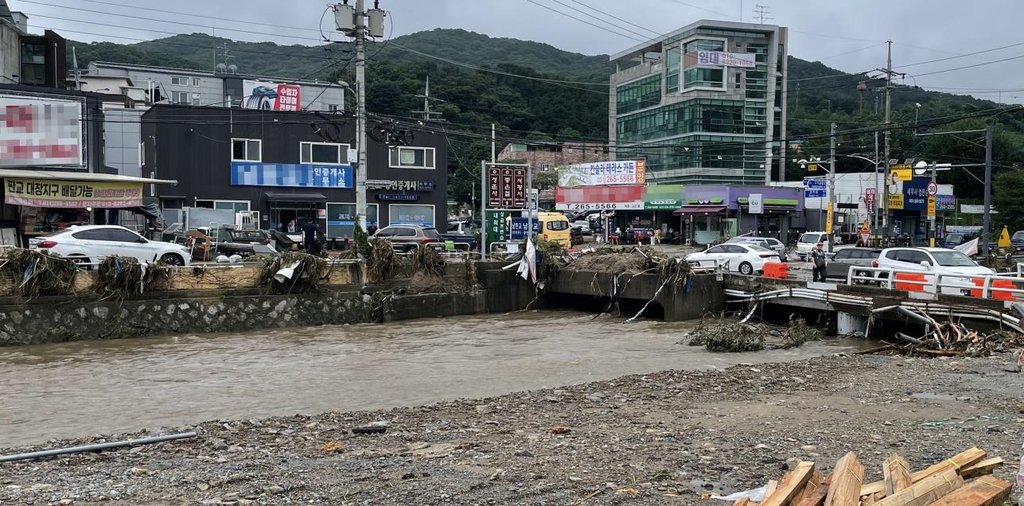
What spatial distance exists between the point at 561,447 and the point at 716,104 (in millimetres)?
73427

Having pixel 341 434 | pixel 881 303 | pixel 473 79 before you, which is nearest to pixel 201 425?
pixel 341 434

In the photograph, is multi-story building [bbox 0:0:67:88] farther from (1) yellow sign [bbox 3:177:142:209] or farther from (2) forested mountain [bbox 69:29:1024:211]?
(1) yellow sign [bbox 3:177:142:209]

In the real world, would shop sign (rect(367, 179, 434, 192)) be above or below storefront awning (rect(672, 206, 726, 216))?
above

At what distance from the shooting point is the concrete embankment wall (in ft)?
68.0

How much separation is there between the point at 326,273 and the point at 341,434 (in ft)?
49.0

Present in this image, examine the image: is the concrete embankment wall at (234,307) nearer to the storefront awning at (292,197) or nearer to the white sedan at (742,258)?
the white sedan at (742,258)

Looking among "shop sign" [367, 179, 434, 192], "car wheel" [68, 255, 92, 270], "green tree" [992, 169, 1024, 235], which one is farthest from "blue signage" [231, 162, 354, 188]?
"green tree" [992, 169, 1024, 235]

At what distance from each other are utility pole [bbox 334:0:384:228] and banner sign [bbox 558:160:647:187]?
3957 cm

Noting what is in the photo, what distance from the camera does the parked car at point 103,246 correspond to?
72.3ft

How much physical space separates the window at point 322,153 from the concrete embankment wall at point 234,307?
70.8ft

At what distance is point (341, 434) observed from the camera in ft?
33.7

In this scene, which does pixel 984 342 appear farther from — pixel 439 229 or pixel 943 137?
pixel 943 137

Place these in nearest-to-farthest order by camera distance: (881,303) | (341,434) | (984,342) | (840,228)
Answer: (341,434) < (984,342) < (881,303) < (840,228)

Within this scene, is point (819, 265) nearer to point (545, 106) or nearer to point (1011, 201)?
point (1011, 201)
